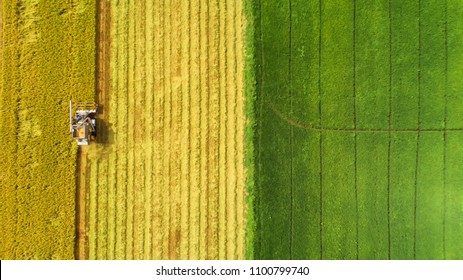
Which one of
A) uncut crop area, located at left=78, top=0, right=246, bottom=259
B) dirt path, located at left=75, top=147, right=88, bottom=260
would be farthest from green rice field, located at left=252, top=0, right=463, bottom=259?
dirt path, located at left=75, top=147, right=88, bottom=260

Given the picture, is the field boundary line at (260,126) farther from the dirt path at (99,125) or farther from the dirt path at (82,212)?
the dirt path at (82,212)

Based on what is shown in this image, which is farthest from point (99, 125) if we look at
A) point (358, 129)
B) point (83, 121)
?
point (358, 129)

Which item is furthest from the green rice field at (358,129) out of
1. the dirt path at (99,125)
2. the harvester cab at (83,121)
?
the harvester cab at (83,121)

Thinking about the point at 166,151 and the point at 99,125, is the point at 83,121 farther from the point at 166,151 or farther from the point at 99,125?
the point at 166,151

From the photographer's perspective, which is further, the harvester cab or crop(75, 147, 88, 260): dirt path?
crop(75, 147, 88, 260): dirt path

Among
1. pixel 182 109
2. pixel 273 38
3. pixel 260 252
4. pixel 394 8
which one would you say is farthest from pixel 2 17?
pixel 394 8

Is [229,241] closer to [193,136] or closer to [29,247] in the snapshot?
[193,136]

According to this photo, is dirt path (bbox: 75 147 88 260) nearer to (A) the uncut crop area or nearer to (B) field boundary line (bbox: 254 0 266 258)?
(A) the uncut crop area
